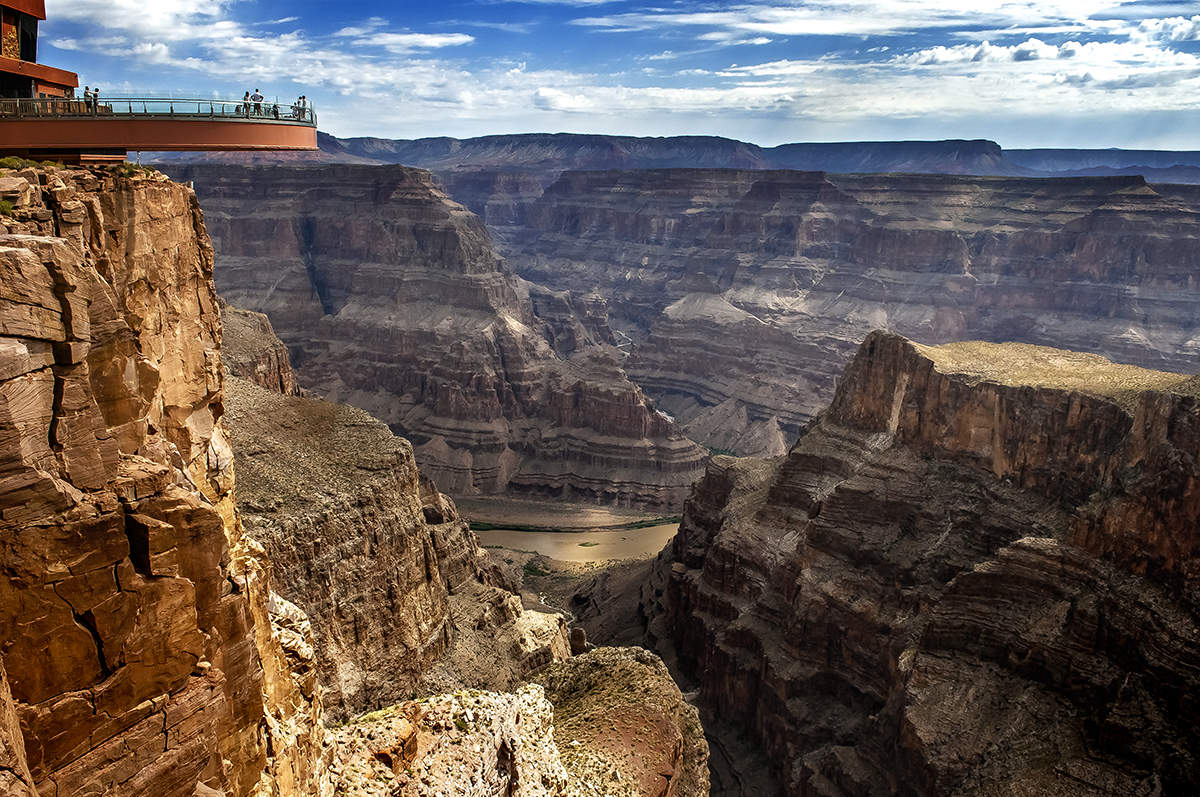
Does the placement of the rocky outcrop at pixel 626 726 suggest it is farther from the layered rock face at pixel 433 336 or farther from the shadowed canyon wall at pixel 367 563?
the layered rock face at pixel 433 336

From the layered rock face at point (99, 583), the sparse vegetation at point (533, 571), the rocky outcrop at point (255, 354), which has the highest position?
the layered rock face at point (99, 583)

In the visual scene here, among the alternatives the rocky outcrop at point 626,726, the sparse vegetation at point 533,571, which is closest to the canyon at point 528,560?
the rocky outcrop at point 626,726

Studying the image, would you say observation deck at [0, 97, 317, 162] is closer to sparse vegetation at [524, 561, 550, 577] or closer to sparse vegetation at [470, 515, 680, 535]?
sparse vegetation at [524, 561, 550, 577]

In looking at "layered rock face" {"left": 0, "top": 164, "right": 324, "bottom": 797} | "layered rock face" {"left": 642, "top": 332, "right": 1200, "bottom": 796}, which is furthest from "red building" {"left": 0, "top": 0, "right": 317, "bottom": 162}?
"layered rock face" {"left": 642, "top": 332, "right": 1200, "bottom": 796}

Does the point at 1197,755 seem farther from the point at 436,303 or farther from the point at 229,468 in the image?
the point at 436,303

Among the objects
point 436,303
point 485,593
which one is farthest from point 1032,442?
point 436,303

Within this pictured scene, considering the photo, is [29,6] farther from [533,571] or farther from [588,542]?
[588,542]
